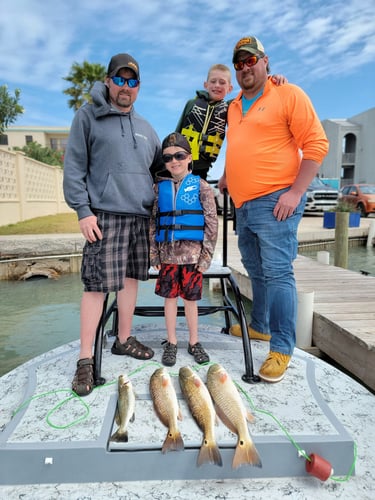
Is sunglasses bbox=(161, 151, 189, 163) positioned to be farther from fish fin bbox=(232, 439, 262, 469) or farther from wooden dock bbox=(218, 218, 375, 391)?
wooden dock bbox=(218, 218, 375, 391)

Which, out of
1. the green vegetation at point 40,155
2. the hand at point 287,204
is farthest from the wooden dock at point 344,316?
the green vegetation at point 40,155

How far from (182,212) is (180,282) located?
507 millimetres

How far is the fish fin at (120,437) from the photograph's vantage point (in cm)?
179

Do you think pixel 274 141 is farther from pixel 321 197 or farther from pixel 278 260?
pixel 321 197

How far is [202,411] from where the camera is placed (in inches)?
74.4

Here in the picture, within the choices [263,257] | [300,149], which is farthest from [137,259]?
[300,149]

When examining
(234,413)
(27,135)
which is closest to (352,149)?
(234,413)

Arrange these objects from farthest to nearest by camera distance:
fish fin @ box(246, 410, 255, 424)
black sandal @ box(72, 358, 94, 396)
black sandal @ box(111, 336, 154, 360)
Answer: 1. black sandal @ box(111, 336, 154, 360)
2. black sandal @ box(72, 358, 94, 396)
3. fish fin @ box(246, 410, 255, 424)

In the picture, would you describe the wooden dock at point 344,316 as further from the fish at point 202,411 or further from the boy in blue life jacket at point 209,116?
the boy in blue life jacket at point 209,116

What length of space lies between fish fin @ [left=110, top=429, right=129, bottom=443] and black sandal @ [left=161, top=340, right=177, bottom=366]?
735 mm

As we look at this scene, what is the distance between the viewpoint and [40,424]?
1.92 metres

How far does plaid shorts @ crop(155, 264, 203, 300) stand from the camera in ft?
8.43

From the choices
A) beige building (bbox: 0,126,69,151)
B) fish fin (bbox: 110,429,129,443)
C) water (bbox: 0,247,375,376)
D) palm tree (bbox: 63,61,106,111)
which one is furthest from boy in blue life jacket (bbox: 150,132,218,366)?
beige building (bbox: 0,126,69,151)

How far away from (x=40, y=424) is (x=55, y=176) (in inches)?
714
